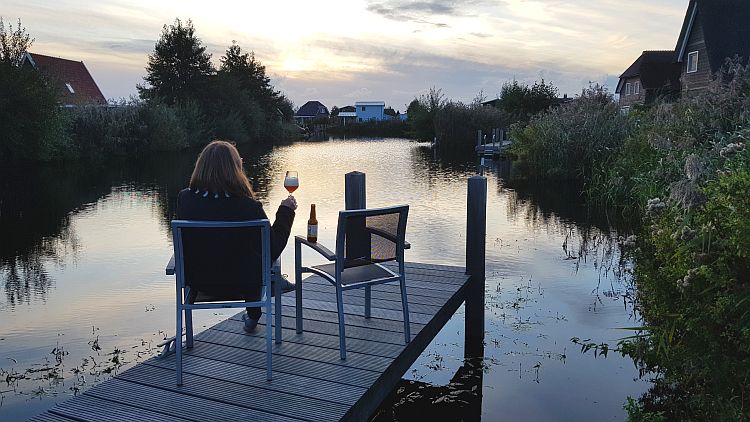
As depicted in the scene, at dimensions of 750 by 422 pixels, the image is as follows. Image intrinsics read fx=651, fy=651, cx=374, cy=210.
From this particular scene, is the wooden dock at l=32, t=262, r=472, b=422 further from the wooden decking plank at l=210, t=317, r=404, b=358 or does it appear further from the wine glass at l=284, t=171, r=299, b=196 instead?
the wine glass at l=284, t=171, r=299, b=196

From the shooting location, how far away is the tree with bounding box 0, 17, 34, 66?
26.3 metres

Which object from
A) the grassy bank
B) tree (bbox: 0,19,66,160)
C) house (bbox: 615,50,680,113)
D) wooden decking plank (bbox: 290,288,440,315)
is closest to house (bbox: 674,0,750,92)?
house (bbox: 615,50,680,113)

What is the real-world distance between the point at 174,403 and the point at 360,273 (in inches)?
61.9

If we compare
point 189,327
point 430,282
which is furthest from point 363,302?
point 189,327

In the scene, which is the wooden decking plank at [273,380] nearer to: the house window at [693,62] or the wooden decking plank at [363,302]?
the wooden decking plank at [363,302]

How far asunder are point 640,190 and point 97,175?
18.3 metres

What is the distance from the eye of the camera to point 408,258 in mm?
10094

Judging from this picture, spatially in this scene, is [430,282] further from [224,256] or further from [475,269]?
[224,256]

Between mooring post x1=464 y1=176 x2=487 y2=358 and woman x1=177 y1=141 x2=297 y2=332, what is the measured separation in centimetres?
268

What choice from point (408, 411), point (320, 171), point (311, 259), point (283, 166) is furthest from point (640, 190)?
point (283, 166)

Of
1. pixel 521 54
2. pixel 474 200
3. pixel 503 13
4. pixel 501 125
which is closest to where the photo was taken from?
pixel 474 200

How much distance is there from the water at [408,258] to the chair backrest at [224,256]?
6.84ft

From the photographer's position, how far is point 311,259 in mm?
10156

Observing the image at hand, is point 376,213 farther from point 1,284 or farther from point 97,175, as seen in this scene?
point 97,175
